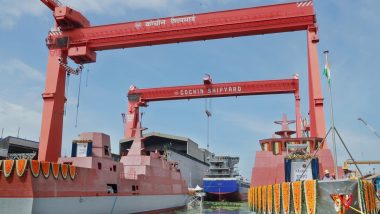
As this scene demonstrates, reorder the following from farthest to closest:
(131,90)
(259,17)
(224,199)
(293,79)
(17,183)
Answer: (224,199) < (131,90) < (293,79) < (259,17) < (17,183)

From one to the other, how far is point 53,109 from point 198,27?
1094cm

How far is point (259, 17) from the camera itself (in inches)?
910

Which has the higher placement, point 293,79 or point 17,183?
point 293,79

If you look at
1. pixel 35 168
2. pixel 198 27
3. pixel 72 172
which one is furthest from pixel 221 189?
pixel 35 168

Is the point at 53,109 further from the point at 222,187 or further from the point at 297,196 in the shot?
the point at 222,187

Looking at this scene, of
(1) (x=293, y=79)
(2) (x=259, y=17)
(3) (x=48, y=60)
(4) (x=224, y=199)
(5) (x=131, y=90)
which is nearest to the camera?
(2) (x=259, y=17)

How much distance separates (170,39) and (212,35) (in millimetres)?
2833

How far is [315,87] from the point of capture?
2373cm

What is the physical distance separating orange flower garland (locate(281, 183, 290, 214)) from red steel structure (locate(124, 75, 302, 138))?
18.6m

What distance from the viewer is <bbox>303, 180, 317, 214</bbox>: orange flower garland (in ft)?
38.6


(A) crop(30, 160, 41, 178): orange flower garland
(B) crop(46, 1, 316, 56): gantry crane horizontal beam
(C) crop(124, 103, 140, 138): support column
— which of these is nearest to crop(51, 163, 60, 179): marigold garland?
(A) crop(30, 160, 41, 178): orange flower garland

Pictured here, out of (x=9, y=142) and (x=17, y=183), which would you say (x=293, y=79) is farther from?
(x=9, y=142)

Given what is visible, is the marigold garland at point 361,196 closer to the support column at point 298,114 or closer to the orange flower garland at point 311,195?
the orange flower garland at point 311,195

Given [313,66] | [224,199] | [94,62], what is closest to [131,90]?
[94,62]
